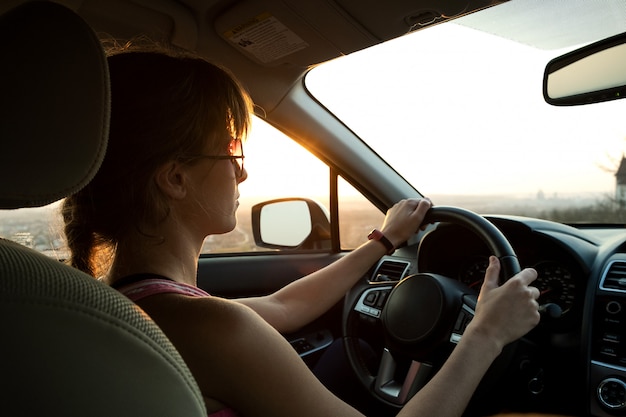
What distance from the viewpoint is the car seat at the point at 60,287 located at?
700 mm

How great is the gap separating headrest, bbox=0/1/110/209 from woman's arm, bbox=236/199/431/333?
1.47m

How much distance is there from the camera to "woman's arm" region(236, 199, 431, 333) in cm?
235

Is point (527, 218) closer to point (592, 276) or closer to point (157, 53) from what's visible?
point (592, 276)

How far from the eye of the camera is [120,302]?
2.69ft

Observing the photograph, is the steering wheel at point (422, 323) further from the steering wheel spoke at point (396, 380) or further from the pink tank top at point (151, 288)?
the pink tank top at point (151, 288)

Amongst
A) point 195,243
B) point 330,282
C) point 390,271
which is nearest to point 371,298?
point 390,271

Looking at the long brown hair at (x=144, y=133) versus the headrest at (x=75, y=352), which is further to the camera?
the long brown hair at (x=144, y=133)

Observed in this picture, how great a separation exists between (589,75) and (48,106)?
1.94m

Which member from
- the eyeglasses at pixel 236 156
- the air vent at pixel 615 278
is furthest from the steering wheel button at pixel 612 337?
the eyeglasses at pixel 236 156

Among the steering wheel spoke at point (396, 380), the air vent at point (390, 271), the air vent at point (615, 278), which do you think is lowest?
the steering wheel spoke at point (396, 380)

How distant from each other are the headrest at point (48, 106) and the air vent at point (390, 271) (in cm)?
197

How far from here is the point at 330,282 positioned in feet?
8.14

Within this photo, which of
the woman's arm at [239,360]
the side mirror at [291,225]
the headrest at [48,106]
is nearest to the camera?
the headrest at [48,106]

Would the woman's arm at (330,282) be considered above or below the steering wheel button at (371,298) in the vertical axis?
above
